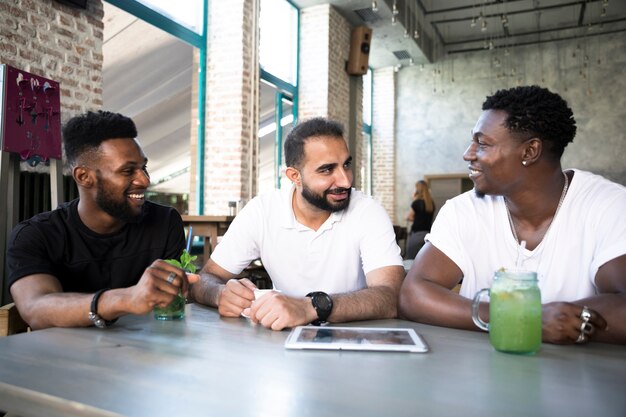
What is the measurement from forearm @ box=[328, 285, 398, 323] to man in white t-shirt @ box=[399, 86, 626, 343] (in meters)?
0.04

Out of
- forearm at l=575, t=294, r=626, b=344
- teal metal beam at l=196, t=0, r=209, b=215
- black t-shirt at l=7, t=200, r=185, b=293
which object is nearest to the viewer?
forearm at l=575, t=294, r=626, b=344

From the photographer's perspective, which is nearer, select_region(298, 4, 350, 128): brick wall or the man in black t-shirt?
the man in black t-shirt

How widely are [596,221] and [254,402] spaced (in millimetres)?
1132

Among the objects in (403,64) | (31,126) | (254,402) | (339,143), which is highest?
(403,64)

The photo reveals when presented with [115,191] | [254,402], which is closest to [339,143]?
[115,191]

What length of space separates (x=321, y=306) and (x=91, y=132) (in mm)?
1037

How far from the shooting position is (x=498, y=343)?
1016mm

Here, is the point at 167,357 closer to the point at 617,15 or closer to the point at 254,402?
the point at 254,402

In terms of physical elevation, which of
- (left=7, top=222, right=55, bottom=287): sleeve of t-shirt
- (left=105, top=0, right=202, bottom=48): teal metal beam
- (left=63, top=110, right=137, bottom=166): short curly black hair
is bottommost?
(left=7, top=222, right=55, bottom=287): sleeve of t-shirt

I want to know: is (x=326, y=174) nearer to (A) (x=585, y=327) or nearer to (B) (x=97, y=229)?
(B) (x=97, y=229)

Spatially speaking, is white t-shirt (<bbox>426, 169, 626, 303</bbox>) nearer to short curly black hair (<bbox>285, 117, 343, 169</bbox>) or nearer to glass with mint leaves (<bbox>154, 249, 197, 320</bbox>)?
short curly black hair (<bbox>285, 117, 343, 169</bbox>)

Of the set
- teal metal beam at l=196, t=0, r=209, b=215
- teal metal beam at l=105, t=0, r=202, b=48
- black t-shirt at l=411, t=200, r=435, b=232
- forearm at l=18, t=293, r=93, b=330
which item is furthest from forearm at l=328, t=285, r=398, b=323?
black t-shirt at l=411, t=200, r=435, b=232

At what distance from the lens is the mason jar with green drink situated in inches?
39.0

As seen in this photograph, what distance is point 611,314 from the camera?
3.74 ft
